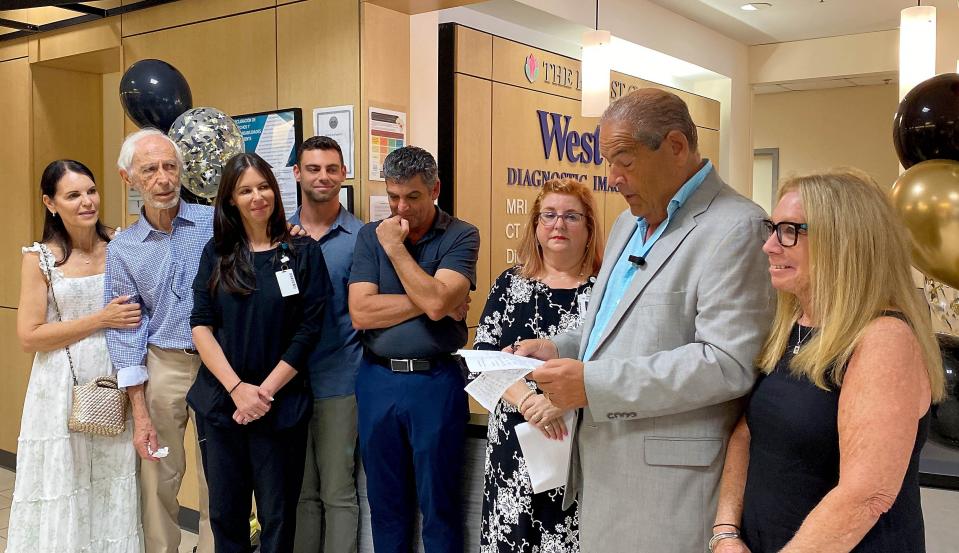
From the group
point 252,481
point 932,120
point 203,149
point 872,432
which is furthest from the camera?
point 203,149

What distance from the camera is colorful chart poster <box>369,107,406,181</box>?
13.0 feet

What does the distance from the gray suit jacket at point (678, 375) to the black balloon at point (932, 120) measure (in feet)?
3.33

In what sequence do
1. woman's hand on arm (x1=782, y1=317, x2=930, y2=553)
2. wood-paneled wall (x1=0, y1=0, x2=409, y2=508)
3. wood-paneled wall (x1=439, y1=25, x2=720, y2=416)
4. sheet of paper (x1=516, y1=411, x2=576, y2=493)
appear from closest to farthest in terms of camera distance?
woman's hand on arm (x1=782, y1=317, x2=930, y2=553)
sheet of paper (x1=516, y1=411, x2=576, y2=493)
wood-paneled wall (x1=0, y1=0, x2=409, y2=508)
wood-paneled wall (x1=439, y1=25, x2=720, y2=416)

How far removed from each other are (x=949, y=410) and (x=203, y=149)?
2.96 meters

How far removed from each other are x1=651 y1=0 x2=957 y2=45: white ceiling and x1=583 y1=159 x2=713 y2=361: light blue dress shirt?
5888mm

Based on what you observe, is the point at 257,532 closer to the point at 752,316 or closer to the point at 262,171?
the point at 262,171

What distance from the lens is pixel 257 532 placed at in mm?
3541

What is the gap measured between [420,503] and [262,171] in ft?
4.26

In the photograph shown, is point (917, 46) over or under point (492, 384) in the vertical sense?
over

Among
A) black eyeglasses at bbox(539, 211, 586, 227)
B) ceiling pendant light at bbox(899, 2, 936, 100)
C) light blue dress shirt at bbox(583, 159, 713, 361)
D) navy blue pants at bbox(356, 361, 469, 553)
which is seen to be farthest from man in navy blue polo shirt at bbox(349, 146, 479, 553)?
ceiling pendant light at bbox(899, 2, 936, 100)

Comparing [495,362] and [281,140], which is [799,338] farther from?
[281,140]

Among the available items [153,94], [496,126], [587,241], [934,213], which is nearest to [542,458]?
[587,241]

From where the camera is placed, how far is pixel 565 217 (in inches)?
102

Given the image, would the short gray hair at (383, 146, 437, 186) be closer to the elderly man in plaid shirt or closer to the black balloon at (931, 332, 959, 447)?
the elderly man in plaid shirt
